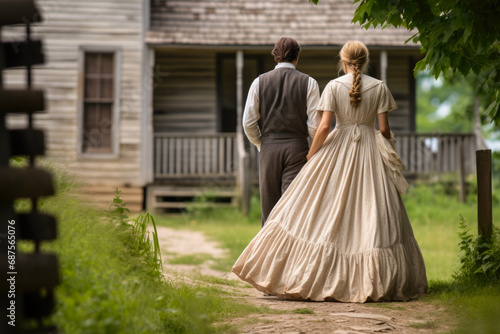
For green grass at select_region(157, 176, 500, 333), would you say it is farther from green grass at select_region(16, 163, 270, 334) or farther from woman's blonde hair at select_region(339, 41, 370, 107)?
woman's blonde hair at select_region(339, 41, 370, 107)

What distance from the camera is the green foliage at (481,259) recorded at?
6004mm

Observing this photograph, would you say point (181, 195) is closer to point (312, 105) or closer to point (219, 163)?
point (219, 163)

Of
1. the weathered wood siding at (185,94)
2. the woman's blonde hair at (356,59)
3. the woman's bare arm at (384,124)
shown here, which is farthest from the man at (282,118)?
the weathered wood siding at (185,94)

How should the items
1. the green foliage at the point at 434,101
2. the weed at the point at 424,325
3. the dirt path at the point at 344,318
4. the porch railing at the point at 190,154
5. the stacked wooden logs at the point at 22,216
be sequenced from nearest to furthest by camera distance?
the stacked wooden logs at the point at 22,216, the dirt path at the point at 344,318, the weed at the point at 424,325, the porch railing at the point at 190,154, the green foliage at the point at 434,101

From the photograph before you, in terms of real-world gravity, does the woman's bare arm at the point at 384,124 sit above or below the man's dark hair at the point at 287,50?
below

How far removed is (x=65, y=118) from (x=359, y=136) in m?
10.2

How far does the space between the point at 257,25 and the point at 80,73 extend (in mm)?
4051

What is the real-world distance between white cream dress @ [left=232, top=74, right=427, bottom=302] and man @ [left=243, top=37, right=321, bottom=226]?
0.98ft

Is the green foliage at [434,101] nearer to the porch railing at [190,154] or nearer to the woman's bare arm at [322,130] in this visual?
the porch railing at [190,154]

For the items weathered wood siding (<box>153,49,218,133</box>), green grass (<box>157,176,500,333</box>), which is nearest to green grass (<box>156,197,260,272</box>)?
green grass (<box>157,176,500,333</box>)

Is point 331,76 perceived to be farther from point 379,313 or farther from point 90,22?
point 379,313

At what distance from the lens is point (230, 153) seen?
50.0 ft

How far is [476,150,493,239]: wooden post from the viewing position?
631 cm

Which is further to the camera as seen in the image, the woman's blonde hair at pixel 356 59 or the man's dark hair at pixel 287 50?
the man's dark hair at pixel 287 50
